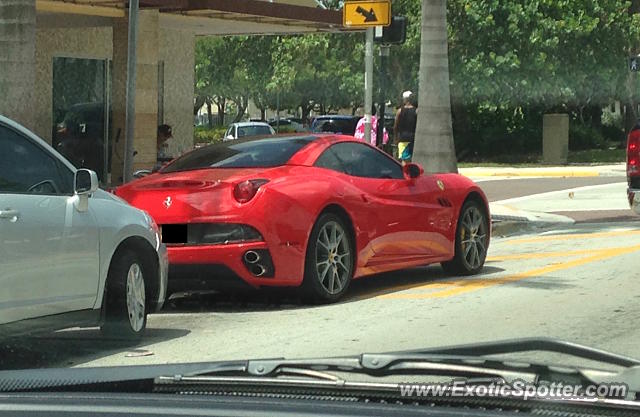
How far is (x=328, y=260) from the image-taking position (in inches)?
399

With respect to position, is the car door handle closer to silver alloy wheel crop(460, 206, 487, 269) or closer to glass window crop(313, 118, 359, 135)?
silver alloy wheel crop(460, 206, 487, 269)

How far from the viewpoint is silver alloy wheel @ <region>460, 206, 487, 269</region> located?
1227cm

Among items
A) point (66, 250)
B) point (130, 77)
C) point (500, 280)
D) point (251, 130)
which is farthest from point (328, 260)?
point (251, 130)

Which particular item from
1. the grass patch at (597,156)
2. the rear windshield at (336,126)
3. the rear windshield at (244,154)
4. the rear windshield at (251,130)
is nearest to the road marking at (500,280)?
the rear windshield at (244,154)

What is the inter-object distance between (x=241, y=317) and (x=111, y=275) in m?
1.69

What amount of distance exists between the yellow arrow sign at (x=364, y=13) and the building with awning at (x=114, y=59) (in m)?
3.65

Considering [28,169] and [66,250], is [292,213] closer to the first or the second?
[66,250]

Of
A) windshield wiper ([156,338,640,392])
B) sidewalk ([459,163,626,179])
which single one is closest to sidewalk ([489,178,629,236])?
sidewalk ([459,163,626,179])

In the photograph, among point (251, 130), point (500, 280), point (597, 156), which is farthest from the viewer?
point (251, 130)

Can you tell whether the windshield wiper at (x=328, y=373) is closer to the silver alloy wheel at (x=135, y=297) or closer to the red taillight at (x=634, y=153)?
the silver alloy wheel at (x=135, y=297)

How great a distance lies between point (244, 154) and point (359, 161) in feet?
3.73

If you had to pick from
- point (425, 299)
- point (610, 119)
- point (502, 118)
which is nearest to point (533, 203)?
point (425, 299)

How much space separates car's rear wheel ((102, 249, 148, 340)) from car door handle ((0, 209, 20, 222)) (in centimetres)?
108

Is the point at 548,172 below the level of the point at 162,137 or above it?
below
